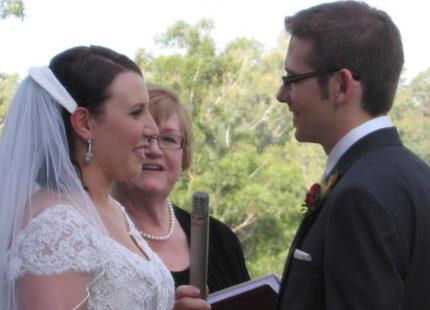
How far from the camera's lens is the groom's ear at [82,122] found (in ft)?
7.84

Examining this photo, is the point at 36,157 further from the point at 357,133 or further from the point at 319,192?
the point at 357,133

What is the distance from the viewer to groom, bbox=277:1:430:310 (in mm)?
1976

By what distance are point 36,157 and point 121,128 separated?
0.31 meters

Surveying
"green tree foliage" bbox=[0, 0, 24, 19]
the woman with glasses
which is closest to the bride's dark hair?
the woman with glasses

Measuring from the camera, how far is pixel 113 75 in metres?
2.45

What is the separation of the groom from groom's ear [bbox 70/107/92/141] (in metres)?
0.69

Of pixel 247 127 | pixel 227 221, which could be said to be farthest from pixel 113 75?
pixel 247 127

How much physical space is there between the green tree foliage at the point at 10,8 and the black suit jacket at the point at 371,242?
10746 mm

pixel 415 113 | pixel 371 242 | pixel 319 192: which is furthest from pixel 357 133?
pixel 415 113

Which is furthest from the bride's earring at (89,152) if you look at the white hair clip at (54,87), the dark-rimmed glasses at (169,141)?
the dark-rimmed glasses at (169,141)

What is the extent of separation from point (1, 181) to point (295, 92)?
1.09m

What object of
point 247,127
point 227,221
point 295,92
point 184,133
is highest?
point 295,92

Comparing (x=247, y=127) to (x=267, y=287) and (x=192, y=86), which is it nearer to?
(x=192, y=86)

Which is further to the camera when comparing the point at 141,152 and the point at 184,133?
the point at 184,133
